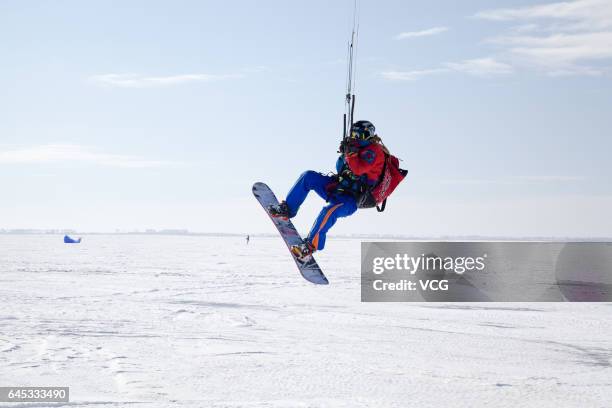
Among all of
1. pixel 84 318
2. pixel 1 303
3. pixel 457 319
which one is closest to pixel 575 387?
pixel 457 319

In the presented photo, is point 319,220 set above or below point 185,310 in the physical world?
above

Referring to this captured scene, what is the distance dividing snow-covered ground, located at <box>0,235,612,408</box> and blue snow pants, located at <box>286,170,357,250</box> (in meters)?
4.92

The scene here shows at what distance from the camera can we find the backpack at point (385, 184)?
20.0 ft

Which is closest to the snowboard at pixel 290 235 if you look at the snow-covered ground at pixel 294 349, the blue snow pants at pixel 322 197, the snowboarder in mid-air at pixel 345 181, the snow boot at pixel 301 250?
the snow boot at pixel 301 250

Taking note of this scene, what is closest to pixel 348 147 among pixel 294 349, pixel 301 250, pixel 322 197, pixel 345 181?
pixel 345 181

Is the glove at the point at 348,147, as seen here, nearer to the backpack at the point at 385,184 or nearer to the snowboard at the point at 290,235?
the backpack at the point at 385,184

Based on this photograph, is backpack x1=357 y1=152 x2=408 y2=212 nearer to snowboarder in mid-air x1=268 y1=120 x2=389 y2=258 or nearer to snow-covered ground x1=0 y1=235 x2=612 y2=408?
snowboarder in mid-air x1=268 y1=120 x2=389 y2=258

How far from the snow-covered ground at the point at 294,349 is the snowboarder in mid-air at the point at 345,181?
4.94 m

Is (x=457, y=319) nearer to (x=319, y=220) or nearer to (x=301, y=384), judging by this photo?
(x=301, y=384)

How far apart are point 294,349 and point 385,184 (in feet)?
26.6

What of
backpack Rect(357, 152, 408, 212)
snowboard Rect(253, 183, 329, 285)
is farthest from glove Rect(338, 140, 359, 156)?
snowboard Rect(253, 183, 329, 285)

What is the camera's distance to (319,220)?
6.64 metres

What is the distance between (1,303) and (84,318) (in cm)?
333

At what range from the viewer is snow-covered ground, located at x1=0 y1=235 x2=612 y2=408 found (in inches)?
430
